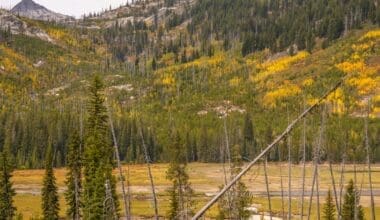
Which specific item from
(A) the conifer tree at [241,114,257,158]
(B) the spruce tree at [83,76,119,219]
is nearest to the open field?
(A) the conifer tree at [241,114,257,158]

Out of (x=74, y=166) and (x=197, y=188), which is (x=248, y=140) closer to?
(x=197, y=188)

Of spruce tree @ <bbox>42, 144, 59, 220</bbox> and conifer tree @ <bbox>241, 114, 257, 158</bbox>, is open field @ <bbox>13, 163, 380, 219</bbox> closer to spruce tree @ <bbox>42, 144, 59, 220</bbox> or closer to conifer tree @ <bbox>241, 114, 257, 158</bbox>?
conifer tree @ <bbox>241, 114, 257, 158</bbox>

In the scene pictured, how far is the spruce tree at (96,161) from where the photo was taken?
40375mm

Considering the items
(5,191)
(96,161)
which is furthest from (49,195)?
(96,161)

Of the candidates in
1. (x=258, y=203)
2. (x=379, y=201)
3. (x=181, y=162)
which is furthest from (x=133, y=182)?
(x=181, y=162)

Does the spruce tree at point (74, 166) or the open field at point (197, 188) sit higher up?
the spruce tree at point (74, 166)

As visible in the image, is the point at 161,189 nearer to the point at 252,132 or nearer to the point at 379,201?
the point at 379,201

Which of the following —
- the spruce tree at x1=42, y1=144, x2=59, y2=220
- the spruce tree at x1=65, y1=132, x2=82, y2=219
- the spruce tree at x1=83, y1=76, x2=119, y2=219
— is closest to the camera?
the spruce tree at x1=83, y1=76, x2=119, y2=219

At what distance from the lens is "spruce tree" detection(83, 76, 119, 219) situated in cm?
4038

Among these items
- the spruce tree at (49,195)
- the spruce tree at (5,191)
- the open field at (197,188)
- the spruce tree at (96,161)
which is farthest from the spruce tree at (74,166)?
the open field at (197,188)

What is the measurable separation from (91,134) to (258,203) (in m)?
45.1

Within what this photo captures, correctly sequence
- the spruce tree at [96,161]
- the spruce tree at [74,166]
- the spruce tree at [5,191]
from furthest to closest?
the spruce tree at [5,191] < the spruce tree at [74,166] < the spruce tree at [96,161]

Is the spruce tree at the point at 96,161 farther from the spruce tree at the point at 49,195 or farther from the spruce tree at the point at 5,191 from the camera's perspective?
the spruce tree at the point at 5,191

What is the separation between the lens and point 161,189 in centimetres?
10338
